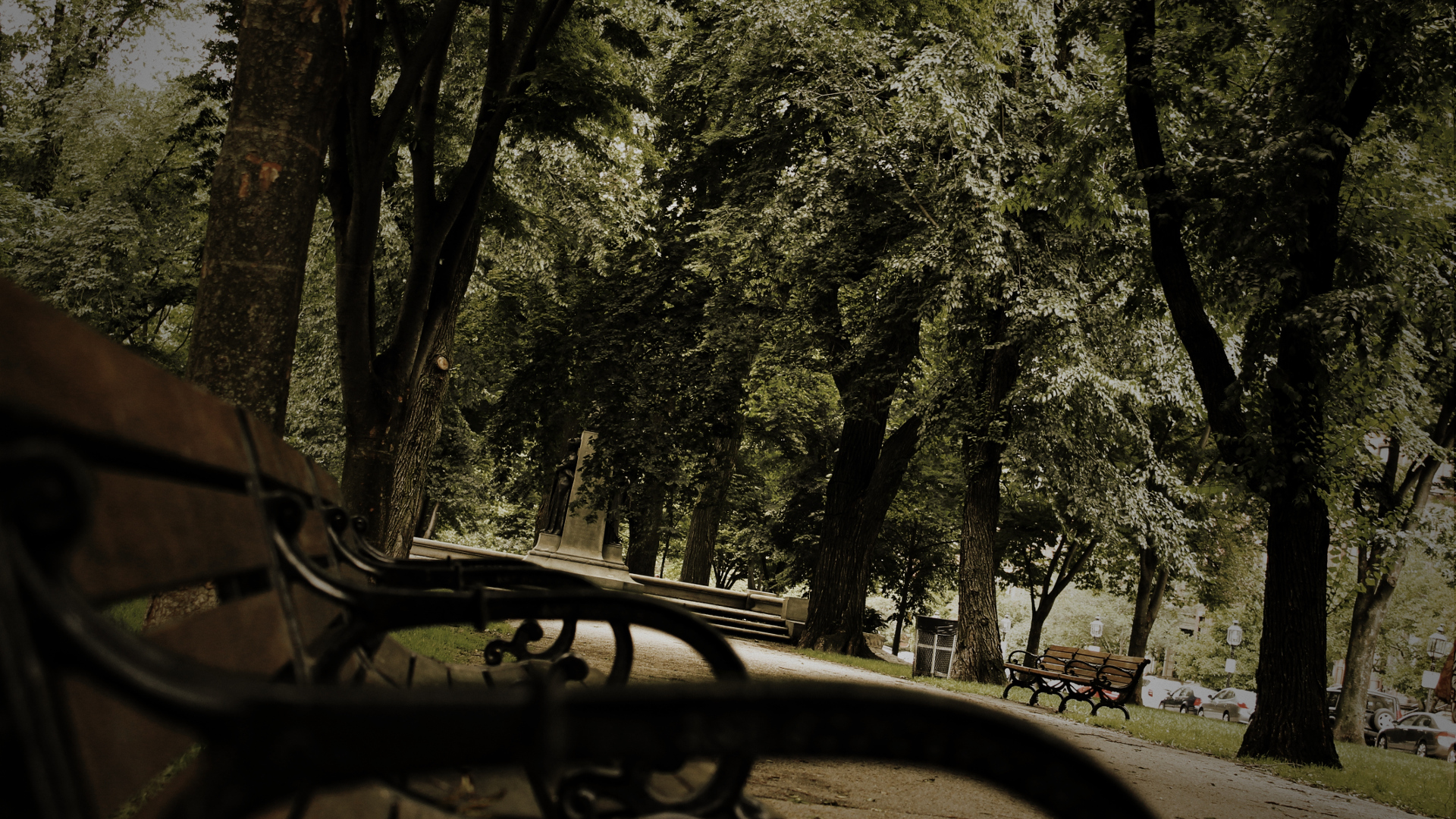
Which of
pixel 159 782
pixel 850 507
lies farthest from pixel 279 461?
pixel 850 507

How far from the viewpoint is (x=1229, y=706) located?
3506 cm

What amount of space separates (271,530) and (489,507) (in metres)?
26.8

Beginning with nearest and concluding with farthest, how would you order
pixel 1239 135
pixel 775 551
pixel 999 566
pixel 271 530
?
pixel 271 530 < pixel 1239 135 < pixel 775 551 < pixel 999 566

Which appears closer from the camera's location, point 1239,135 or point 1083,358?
point 1239,135

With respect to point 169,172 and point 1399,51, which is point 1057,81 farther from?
point 169,172

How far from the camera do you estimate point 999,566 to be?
24844 mm

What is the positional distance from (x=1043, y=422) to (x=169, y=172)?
18.4 m

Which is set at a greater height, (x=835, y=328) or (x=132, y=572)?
(x=835, y=328)

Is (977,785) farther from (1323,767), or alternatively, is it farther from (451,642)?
(1323,767)

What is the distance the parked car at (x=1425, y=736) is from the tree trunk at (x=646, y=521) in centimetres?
2094

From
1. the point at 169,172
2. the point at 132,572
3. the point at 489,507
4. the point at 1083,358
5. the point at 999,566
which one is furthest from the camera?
the point at 489,507

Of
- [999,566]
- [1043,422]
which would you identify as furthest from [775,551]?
[1043,422]

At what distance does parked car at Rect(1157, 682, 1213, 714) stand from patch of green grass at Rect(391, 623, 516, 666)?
37.3 metres

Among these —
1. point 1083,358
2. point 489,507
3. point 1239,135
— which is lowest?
point 489,507
